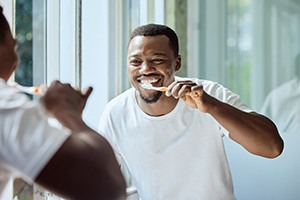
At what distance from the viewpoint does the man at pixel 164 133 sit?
125 cm

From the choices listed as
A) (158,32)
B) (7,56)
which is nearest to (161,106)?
(158,32)

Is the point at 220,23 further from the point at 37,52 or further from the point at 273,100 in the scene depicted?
the point at 37,52

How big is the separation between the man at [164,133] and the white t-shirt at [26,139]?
29.4 inches

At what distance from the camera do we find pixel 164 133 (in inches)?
50.5

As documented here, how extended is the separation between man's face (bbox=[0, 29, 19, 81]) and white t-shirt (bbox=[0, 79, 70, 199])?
97 mm

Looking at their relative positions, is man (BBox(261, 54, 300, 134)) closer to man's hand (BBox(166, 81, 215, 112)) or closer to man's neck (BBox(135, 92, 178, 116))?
man's neck (BBox(135, 92, 178, 116))

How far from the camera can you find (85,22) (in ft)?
5.13

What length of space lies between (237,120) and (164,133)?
0.25 metres

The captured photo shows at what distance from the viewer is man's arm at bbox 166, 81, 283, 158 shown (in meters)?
1.10

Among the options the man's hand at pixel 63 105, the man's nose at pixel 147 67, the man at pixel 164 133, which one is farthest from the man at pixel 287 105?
the man's hand at pixel 63 105

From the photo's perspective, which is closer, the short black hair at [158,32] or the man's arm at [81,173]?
the man's arm at [81,173]

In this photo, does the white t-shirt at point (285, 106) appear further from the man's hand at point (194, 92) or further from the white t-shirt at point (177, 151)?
the man's hand at point (194, 92)

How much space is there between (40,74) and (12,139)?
0.87 metres

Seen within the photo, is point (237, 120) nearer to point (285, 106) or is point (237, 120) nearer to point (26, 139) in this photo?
point (26, 139)
